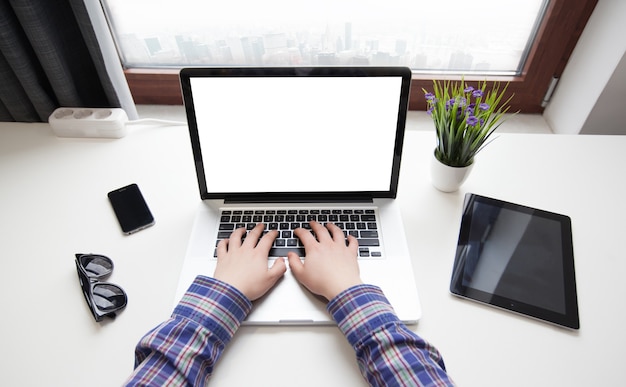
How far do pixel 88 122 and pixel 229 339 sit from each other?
65 cm

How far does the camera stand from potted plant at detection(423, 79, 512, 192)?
702 mm

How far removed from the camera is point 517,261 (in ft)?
2.20

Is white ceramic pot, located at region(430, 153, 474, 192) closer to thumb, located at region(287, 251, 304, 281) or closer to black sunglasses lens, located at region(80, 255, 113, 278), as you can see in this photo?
thumb, located at region(287, 251, 304, 281)

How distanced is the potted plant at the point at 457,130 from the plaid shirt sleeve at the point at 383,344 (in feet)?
1.05

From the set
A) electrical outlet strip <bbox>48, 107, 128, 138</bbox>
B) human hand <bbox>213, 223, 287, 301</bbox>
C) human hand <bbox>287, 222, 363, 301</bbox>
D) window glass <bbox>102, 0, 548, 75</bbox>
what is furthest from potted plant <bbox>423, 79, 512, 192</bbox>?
electrical outlet strip <bbox>48, 107, 128, 138</bbox>

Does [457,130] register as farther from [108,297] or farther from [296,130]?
[108,297]

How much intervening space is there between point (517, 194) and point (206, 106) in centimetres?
63

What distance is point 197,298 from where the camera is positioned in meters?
0.58

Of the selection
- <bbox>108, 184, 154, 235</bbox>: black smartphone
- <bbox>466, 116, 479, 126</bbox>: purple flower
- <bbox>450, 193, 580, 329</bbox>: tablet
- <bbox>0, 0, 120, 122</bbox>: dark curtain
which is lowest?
<bbox>450, 193, 580, 329</bbox>: tablet

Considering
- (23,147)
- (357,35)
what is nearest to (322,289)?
(23,147)

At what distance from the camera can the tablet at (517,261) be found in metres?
0.62

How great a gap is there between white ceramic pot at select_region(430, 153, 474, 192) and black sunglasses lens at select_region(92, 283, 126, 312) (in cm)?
61

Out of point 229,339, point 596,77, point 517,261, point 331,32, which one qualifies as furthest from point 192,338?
point 596,77

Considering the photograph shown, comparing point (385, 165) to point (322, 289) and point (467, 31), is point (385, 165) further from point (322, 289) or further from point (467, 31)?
point (467, 31)
